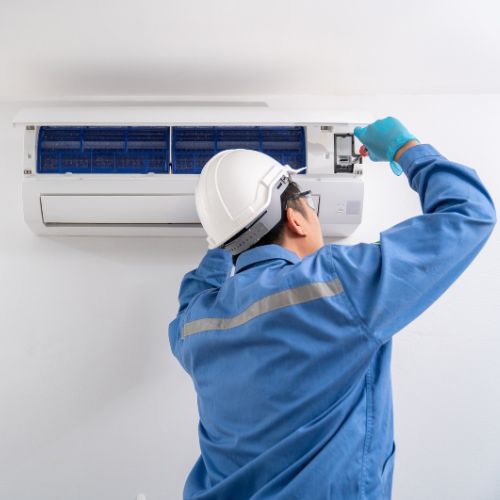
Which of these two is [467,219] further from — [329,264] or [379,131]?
[379,131]

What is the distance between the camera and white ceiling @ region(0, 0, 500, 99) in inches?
53.0

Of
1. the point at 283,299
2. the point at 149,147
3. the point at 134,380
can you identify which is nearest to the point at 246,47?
the point at 149,147

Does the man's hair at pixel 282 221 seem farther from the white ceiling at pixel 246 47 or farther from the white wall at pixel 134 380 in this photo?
the white wall at pixel 134 380

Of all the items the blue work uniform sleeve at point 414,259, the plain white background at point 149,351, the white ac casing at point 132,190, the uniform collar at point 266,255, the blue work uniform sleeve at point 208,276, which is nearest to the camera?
the blue work uniform sleeve at point 414,259

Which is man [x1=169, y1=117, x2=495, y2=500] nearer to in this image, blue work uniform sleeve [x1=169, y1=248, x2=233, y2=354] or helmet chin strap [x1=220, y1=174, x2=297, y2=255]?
helmet chin strap [x1=220, y1=174, x2=297, y2=255]

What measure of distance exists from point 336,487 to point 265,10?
1.22 meters

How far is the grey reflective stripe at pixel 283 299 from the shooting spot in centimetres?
100

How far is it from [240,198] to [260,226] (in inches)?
3.7

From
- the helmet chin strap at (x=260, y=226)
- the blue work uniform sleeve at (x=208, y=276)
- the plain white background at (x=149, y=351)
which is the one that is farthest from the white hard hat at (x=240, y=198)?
the plain white background at (x=149, y=351)

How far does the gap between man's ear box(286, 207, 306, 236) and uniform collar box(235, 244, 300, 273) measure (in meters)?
0.07

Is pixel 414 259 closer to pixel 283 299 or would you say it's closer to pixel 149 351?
pixel 283 299

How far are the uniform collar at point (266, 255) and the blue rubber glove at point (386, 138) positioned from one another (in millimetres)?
364

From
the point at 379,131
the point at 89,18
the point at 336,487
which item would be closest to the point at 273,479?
the point at 336,487

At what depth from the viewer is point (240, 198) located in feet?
4.11
